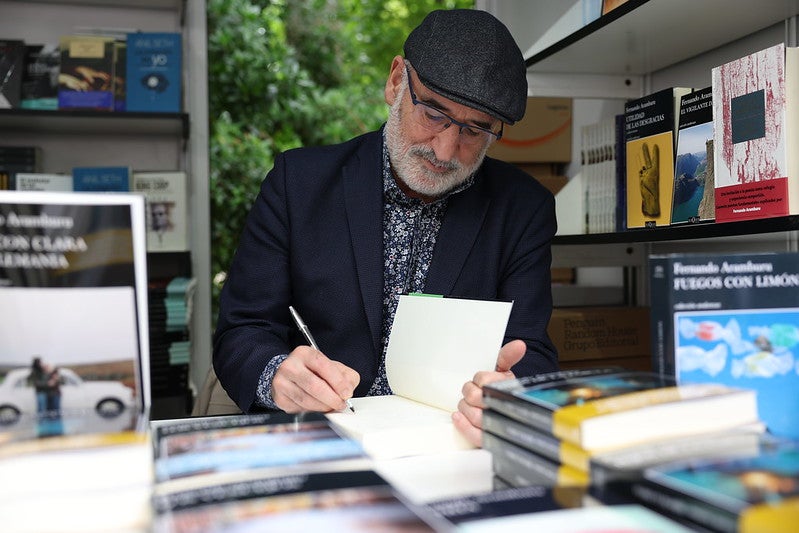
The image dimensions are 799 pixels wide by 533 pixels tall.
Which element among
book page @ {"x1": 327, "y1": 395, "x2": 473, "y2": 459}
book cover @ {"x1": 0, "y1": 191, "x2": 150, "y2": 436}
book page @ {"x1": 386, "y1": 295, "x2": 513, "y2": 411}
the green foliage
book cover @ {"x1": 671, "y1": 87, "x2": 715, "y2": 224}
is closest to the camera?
book cover @ {"x1": 0, "y1": 191, "x2": 150, "y2": 436}

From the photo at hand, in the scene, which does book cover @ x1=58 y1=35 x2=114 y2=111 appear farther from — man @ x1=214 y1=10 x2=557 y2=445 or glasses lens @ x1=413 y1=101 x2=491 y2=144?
glasses lens @ x1=413 y1=101 x2=491 y2=144

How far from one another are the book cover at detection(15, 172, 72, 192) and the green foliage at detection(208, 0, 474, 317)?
1813 millimetres

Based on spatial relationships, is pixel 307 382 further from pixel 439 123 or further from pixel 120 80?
pixel 120 80

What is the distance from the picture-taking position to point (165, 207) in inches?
112

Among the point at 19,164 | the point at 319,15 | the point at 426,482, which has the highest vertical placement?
the point at 319,15

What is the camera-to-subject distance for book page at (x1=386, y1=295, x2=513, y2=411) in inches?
39.8

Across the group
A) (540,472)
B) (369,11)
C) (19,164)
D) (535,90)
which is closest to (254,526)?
(540,472)

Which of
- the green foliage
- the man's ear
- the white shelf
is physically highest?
the green foliage

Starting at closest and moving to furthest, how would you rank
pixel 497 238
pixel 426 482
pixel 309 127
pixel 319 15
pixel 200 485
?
pixel 200 485 → pixel 426 482 → pixel 497 238 → pixel 309 127 → pixel 319 15

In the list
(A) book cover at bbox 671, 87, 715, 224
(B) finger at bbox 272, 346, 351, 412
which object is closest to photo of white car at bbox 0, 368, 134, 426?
(B) finger at bbox 272, 346, 351, 412

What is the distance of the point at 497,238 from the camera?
1611 millimetres

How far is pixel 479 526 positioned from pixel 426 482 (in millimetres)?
254

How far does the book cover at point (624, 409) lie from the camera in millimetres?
666

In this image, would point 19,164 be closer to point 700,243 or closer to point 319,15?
point 700,243
